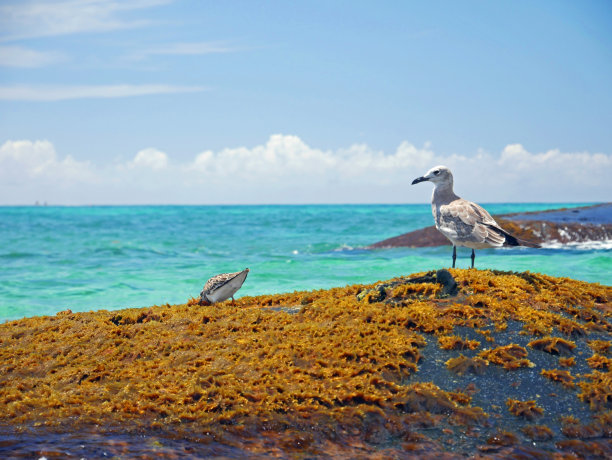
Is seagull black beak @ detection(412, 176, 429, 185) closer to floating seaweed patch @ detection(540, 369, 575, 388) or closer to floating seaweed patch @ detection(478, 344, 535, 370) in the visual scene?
floating seaweed patch @ detection(478, 344, 535, 370)

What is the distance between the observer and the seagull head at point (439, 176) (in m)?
8.06

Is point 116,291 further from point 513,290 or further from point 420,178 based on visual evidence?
point 513,290

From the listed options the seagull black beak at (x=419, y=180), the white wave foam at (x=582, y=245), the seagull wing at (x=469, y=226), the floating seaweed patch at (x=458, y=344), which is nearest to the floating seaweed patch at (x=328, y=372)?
the floating seaweed patch at (x=458, y=344)

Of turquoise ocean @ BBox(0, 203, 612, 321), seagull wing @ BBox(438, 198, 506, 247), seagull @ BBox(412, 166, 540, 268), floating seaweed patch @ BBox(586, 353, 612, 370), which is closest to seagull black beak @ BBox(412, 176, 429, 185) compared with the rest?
seagull @ BBox(412, 166, 540, 268)

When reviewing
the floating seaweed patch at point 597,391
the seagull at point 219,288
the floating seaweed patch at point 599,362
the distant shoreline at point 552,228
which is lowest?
the floating seaweed patch at point 597,391

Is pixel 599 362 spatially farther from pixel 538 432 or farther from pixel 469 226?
pixel 469 226

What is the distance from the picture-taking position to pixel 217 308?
680 centimetres

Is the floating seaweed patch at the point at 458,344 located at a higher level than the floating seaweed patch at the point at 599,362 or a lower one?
higher

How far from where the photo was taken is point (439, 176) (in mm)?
8117

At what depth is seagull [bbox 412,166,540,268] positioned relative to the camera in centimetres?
732

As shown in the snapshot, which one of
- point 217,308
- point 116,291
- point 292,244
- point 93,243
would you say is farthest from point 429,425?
point 93,243

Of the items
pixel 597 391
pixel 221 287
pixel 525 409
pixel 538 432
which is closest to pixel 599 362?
pixel 597 391

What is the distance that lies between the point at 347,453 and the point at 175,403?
1.48 m

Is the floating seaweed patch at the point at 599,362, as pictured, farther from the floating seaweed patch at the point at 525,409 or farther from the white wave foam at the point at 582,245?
the white wave foam at the point at 582,245
